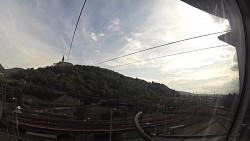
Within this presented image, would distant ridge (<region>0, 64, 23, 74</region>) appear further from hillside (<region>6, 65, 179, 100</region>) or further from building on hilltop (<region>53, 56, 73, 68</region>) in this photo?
building on hilltop (<region>53, 56, 73, 68</region>)

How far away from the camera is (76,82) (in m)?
1.40

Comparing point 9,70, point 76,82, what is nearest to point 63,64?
point 76,82

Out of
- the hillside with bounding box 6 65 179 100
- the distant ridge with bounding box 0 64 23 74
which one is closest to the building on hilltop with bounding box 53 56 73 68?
the hillside with bounding box 6 65 179 100

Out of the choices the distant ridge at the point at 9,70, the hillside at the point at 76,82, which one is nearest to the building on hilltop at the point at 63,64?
the hillside at the point at 76,82

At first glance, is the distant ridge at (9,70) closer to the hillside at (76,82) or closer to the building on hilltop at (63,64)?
the hillside at (76,82)

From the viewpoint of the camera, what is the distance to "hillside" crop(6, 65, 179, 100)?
1.35m

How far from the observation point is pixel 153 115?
161cm

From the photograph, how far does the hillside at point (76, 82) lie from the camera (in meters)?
1.35

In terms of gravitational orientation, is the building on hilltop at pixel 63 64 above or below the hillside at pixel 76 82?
above

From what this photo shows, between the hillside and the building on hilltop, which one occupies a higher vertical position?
the building on hilltop

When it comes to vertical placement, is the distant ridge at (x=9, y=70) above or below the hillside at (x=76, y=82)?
above

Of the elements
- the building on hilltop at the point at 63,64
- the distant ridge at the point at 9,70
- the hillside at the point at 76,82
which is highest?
the building on hilltop at the point at 63,64

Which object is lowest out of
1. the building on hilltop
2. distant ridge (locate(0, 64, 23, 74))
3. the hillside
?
the hillside

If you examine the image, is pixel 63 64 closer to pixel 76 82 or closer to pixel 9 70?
pixel 76 82
